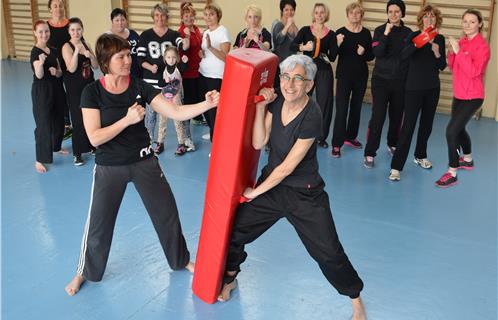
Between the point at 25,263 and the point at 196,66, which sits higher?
the point at 196,66

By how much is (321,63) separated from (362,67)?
44 cm

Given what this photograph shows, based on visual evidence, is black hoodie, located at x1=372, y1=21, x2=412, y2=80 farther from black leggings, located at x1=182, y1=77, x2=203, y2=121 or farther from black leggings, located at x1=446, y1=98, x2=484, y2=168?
black leggings, located at x1=182, y1=77, x2=203, y2=121

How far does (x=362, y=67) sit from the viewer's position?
5891 mm

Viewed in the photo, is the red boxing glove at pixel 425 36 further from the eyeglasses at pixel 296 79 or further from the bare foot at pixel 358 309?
the bare foot at pixel 358 309

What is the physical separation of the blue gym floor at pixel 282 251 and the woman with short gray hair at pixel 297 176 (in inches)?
20.1

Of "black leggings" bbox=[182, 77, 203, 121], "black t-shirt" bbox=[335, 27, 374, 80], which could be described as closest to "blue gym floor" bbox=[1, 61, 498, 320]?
"black leggings" bbox=[182, 77, 203, 121]

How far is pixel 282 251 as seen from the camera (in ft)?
13.4

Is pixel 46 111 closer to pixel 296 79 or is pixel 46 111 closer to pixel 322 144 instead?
pixel 322 144

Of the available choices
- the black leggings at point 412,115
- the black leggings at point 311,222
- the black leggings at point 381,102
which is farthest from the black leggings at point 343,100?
the black leggings at point 311,222

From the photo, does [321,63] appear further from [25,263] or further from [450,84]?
[25,263]

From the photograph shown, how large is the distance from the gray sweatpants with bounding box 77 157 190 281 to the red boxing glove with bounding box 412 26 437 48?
9.00 feet

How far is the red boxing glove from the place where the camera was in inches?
192

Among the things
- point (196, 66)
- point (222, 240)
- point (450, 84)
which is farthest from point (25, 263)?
point (450, 84)

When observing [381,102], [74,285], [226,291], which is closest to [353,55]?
[381,102]
